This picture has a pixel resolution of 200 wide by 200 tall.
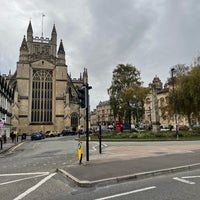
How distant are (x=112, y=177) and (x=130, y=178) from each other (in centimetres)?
65

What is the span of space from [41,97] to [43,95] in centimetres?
86

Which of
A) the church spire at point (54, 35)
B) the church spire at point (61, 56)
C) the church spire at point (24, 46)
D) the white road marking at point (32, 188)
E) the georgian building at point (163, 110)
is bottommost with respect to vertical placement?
the white road marking at point (32, 188)

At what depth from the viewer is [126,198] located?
18.1 feet

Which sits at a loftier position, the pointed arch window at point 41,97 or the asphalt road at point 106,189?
the pointed arch window at point 41,97

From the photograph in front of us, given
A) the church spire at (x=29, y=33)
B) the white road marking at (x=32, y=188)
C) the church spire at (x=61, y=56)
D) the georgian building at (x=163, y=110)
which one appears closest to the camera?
the white road marking at (x=32, y=188)

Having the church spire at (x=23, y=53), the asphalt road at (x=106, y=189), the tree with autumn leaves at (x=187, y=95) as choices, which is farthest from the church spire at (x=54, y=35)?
the asphalt road at (x=106, y=189)

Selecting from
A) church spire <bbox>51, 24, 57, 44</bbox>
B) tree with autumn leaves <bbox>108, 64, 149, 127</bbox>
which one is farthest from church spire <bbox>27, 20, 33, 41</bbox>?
tree with autumn leaves <bbox>108, 64, 149, 127</bbox>

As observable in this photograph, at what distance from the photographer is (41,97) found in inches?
2645

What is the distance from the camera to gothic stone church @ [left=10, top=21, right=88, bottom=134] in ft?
212

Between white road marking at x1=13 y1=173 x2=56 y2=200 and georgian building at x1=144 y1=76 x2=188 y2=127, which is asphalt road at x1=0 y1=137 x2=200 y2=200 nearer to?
white road marking at x1=13 y1=173 x2=56 y2=200

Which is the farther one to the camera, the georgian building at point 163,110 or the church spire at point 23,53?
the church spire at point 23,53

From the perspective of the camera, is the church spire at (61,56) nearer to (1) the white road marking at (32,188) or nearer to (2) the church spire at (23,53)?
(2) the church spire at (23,53)

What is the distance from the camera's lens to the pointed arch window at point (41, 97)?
66188mm

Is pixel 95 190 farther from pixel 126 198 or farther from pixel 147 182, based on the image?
pixel 147 182
